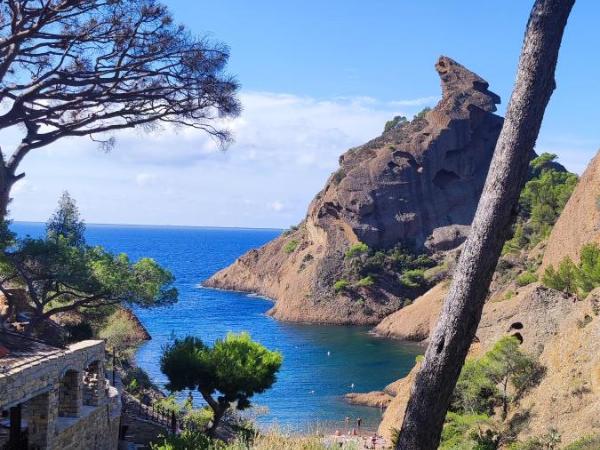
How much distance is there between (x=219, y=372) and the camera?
24.4 m

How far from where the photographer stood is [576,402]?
47.8ft

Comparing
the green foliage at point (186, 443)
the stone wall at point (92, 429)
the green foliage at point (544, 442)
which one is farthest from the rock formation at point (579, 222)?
the stone wall at point (92, 429)

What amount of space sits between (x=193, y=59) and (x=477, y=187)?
236 ft

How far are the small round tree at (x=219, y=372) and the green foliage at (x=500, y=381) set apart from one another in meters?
8.94

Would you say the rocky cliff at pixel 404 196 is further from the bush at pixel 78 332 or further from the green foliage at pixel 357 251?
the bush at pixel 78 332

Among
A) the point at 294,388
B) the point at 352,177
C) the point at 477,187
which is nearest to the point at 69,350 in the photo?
the point at 294,388

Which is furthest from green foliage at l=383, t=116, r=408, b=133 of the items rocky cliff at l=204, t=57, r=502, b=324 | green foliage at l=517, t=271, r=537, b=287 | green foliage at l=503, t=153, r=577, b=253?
green foliage at l=517, t=271, r=537, b=287

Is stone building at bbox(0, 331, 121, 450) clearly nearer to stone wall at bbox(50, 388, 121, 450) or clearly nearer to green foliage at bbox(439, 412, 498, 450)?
stone wall at bbox(50, 388, 121, 450)

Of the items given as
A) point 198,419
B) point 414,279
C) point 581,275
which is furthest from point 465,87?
point 198,419

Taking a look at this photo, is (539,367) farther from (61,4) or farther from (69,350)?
(61,4)

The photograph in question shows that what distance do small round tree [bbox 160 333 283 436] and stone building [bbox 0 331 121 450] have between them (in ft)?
30.2

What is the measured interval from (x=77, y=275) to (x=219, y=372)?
6.21m

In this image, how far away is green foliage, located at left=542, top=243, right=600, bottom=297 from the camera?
24.2 m

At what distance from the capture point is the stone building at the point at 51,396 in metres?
10.9
